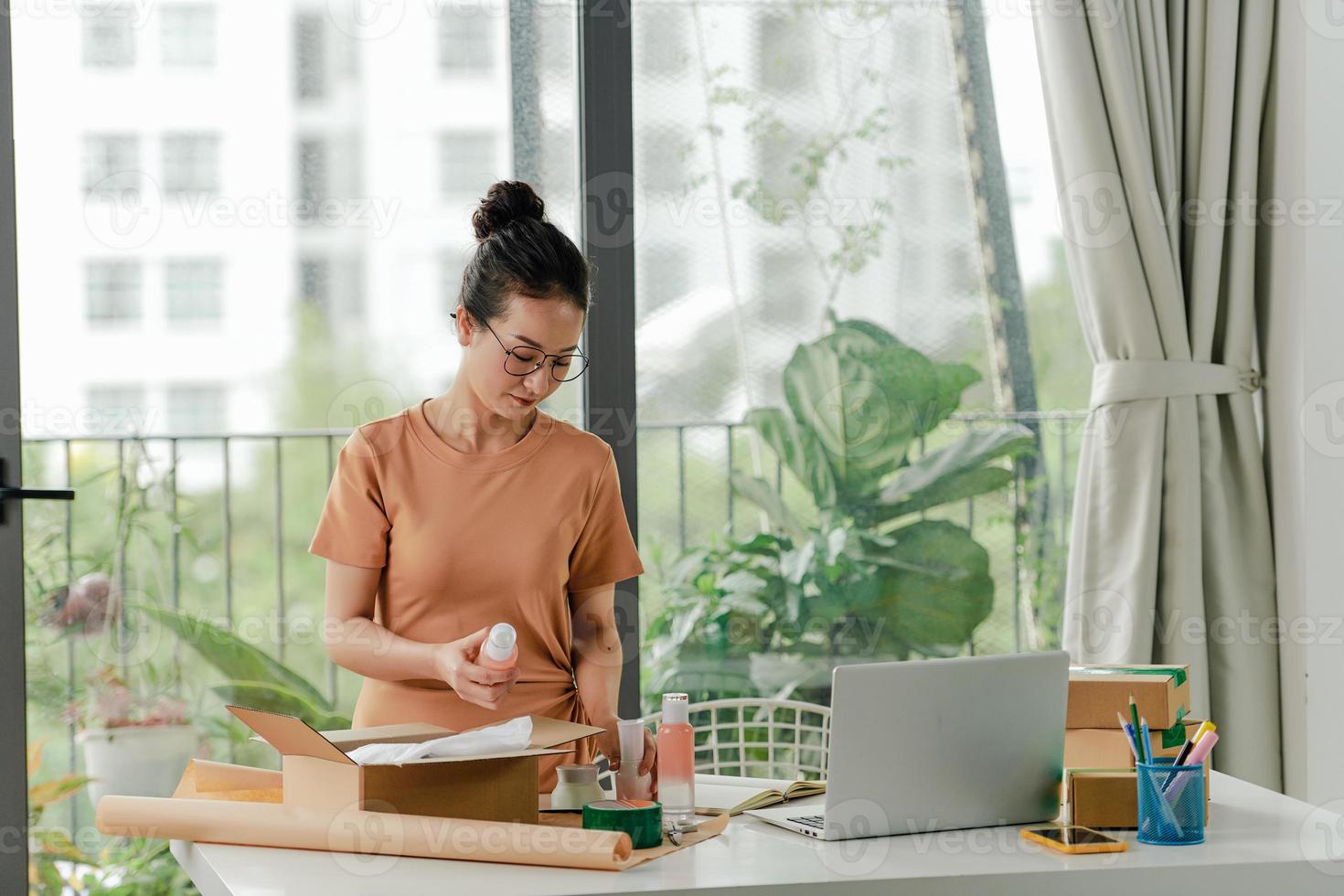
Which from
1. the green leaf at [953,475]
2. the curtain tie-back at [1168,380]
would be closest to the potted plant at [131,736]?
the green leaf at [953,475]

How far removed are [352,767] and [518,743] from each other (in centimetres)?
19

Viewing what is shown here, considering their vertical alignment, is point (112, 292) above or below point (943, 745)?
above

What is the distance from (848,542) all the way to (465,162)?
43.3 inches

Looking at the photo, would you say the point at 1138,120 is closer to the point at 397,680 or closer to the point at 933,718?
the point at 933,718

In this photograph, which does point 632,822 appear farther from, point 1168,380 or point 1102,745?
point 1168,380

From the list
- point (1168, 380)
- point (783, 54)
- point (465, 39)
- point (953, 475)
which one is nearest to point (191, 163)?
point (465, 39)

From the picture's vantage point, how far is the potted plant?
7.59ft

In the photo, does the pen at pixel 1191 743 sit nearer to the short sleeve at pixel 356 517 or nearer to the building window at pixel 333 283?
the short sleeve at pixel 356 517

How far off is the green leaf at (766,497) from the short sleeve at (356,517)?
0.97m

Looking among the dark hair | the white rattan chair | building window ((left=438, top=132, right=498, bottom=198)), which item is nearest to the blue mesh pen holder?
the dark hair

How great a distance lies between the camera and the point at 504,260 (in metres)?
1.80

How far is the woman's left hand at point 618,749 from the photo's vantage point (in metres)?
1.60

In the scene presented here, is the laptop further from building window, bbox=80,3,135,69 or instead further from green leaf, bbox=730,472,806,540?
building window, bbox=80,3,135,69

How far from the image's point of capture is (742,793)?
1688 mm
